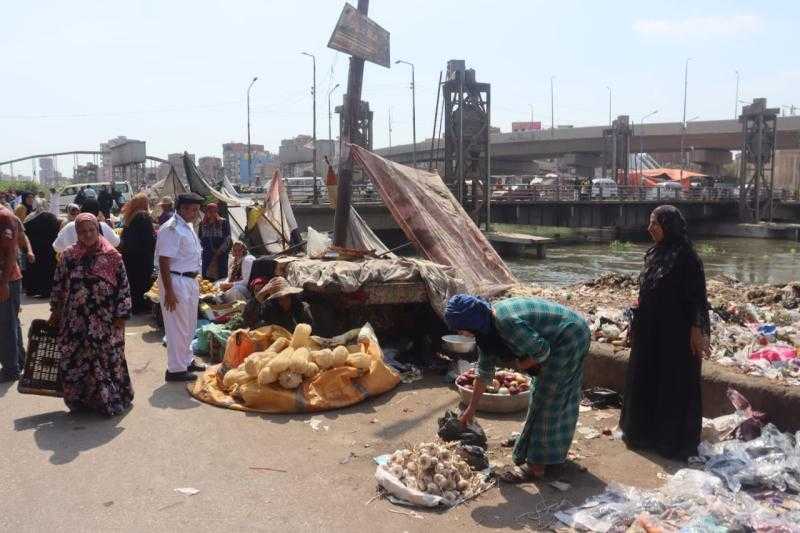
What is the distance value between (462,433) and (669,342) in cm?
138

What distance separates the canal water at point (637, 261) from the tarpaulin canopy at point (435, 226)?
33.3ft

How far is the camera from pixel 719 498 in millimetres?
3453

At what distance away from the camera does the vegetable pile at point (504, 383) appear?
512cm

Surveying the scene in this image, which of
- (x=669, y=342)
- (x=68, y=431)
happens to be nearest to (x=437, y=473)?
(x=669, y=342)

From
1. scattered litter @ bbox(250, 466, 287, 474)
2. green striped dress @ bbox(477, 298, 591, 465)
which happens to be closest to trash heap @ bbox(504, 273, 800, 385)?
green striped dress @ bbox(477, 298, 591, 465)

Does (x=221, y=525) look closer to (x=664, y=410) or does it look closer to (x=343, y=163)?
(x=664, y=410)

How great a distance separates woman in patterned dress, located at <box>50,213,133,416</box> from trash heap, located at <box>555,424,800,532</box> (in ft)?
10.9

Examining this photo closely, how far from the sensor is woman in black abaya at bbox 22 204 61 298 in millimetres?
9727

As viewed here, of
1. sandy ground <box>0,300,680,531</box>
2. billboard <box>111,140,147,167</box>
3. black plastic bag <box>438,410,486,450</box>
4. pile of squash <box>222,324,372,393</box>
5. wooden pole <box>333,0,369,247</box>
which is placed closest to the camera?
sandy ground <box>0,300,680,531</box>

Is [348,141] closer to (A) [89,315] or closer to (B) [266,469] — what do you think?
(A) [89,315]

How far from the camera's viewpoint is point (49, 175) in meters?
174

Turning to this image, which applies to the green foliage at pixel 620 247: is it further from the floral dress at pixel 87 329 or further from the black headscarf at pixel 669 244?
the floral dress at pixel 87 329

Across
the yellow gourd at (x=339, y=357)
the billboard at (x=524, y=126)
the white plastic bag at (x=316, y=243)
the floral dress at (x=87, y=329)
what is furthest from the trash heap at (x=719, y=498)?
the billboard at (x=524, y=126)

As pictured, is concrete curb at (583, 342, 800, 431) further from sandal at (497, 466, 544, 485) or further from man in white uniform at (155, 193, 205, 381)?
man in white uniform at (155, 193, 205, 381)
